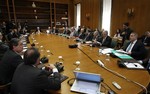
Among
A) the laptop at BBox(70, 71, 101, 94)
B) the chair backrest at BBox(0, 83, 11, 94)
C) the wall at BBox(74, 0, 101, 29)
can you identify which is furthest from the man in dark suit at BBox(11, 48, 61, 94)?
the wall at BBox(74, 0, 101, 29)

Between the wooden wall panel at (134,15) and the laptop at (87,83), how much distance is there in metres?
5.19

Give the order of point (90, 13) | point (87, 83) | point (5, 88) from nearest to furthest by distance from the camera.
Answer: point (87, 83) → point (5, 88) → point (90, 13)

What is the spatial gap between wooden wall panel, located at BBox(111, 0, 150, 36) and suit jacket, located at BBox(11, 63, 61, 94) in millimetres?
5509

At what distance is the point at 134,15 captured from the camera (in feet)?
20.1

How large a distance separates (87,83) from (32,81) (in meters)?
0.58

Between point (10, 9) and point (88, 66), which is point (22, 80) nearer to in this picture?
point (88, 66)

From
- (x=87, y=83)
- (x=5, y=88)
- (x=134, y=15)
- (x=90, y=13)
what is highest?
(x=90, y=13)

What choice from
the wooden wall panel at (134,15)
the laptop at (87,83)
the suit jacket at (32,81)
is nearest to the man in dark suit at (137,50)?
the laptop at (87,83)

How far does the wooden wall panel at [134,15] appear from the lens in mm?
5695

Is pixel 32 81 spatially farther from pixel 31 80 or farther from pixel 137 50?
pixel 137 50

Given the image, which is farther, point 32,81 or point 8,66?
point 8,66

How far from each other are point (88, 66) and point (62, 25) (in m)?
9.48

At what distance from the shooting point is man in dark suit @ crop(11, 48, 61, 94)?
1.35 m

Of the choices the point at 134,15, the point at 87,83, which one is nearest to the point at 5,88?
the point at 87,83
